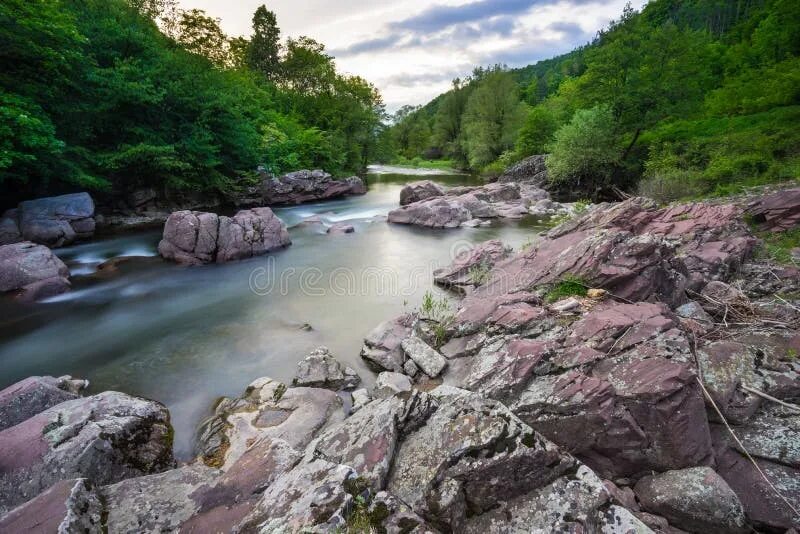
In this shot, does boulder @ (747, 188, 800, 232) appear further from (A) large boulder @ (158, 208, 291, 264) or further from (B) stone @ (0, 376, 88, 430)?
(A) large boulder @ (158, 208, 291, 264)

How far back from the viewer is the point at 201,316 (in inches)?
406

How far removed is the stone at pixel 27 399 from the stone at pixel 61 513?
124 inches

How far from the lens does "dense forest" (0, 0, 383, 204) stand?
1274cm

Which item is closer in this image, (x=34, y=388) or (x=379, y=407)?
(x=379, y=407)

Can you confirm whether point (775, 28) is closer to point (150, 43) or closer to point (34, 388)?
point (150, 43)

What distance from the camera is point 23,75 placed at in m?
13.4

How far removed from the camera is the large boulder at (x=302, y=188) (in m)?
26.2

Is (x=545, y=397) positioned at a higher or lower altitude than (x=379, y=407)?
lower

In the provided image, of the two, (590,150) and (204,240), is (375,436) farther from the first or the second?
(590,150)

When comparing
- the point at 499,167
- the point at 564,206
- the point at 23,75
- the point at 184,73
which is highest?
the point at 184,73

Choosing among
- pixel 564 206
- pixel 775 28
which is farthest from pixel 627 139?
pixel 775 28

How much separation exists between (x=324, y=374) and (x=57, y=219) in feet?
52.5

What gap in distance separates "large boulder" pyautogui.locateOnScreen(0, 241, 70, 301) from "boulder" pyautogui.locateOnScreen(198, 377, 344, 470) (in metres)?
8.79

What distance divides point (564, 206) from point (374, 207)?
531 inches
